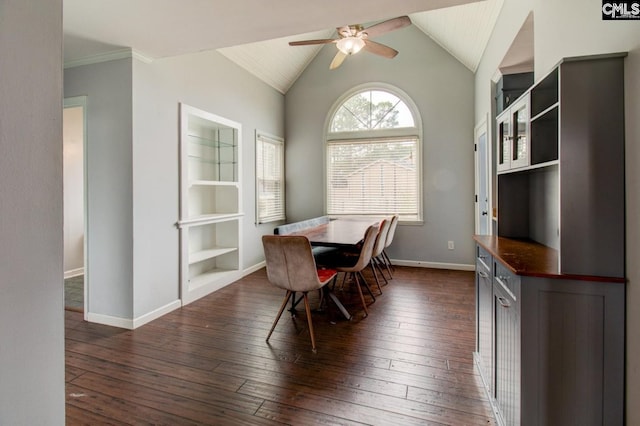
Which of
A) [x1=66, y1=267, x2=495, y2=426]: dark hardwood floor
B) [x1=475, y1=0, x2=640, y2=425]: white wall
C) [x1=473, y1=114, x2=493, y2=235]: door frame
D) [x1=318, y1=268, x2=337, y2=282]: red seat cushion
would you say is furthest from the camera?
[x1=473, y1=114, x2=493, y2=235]: door frame

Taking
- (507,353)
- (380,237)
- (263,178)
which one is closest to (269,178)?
(263,178)

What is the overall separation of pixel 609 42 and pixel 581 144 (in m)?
0.53

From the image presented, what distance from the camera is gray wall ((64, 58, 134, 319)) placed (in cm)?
297

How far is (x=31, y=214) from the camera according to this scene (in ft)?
2.82

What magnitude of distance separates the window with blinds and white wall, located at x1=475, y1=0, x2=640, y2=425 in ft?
12.4

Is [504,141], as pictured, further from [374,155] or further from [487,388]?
[374,155]

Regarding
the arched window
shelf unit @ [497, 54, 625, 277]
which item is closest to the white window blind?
the arched window

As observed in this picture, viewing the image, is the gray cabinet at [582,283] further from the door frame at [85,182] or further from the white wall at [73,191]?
the white wall at [73,191]

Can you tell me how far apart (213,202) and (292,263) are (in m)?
2.61

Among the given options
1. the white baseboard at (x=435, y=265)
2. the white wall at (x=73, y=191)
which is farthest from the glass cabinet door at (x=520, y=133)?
the white wall at (x=73, y=191)

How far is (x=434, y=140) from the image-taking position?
5090 mm

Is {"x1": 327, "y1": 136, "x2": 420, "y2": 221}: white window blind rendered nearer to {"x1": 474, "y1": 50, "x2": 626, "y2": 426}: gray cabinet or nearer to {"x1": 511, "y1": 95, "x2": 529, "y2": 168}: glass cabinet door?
{"x1": 511, "y1": 95, "x2": 529, "y2": 168}: glass cabinet door

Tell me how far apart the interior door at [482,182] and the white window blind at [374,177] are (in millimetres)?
895

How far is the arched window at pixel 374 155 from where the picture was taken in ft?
17.3
